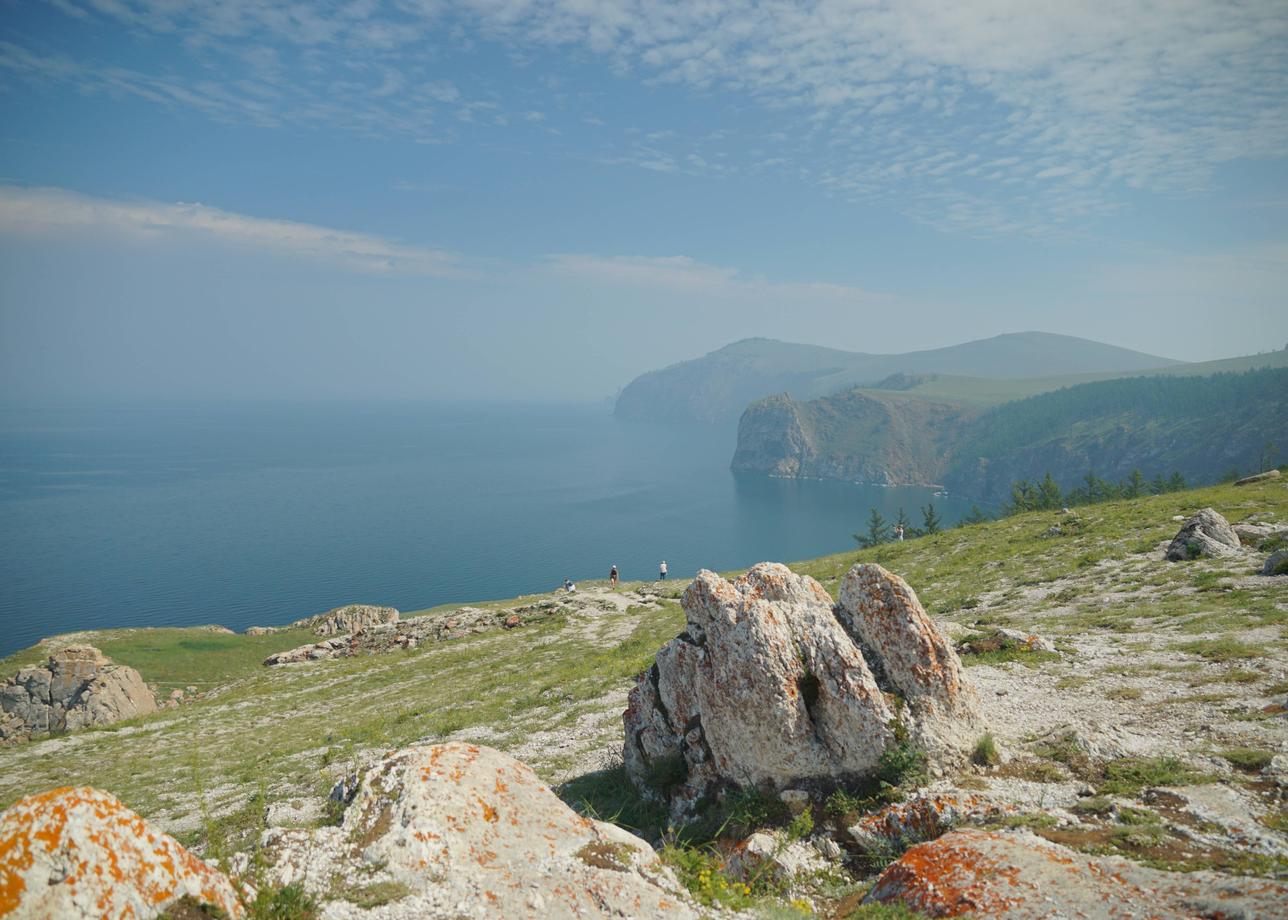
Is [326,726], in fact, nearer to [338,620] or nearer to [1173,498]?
[338,620]

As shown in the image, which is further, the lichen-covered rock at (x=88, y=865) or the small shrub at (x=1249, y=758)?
the small shrub at (x=1249, y=758)

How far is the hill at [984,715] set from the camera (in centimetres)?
1200

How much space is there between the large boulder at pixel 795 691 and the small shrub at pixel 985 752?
0.78 ft

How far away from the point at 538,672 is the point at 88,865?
2843cm

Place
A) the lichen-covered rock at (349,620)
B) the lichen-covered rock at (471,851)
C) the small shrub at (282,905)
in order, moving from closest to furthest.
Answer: the small shrub at (282,905)
the lichen-covered rock at (471,851)
the lichen-covered rock at (349,620)

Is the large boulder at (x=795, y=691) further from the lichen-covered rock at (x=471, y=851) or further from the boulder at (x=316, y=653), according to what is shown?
the boulder at (x=316, y=653)

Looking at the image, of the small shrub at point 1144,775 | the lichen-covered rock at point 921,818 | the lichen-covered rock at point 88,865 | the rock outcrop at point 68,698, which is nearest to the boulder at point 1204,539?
the small shrub at point 1144,775

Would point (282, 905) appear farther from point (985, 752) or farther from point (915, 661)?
point (985, 752)

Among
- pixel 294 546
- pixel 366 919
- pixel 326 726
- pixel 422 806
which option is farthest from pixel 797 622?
pixel 294 546

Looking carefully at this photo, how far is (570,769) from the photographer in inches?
825

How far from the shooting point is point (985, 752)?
15086 mm

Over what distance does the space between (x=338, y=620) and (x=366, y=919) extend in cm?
6151

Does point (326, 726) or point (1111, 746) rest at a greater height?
point (1111, 746)

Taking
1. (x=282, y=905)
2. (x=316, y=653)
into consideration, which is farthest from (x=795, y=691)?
(x=316, y=653)
